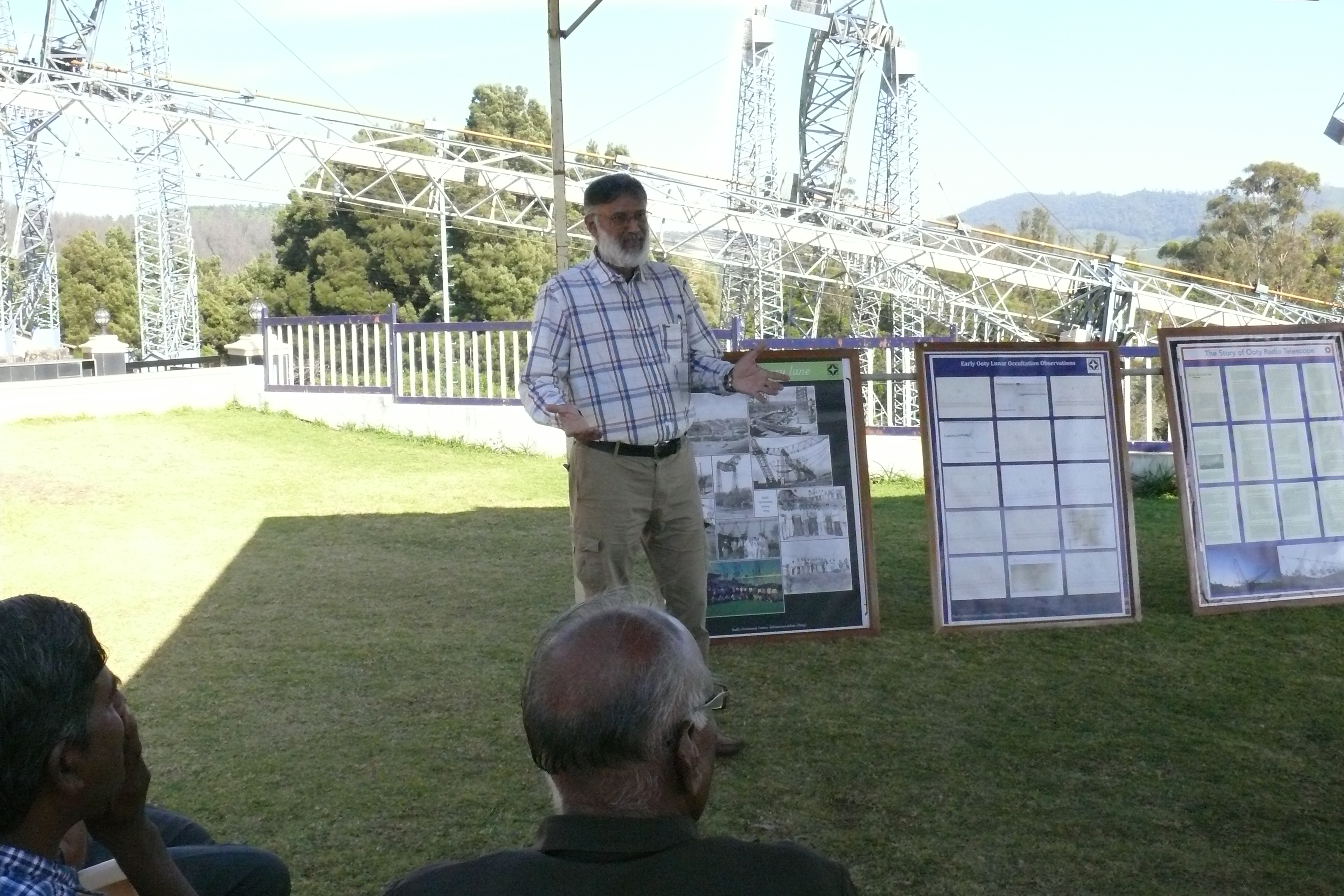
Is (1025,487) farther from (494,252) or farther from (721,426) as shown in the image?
(494,252)

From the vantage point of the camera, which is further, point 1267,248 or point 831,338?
point 1267,248

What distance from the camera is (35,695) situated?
4.82 ft

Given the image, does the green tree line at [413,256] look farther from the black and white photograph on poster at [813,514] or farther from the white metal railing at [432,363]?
the black and white photograph on poster at [813,514]

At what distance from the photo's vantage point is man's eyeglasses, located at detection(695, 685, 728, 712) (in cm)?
141

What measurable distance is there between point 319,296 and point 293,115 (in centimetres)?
1504

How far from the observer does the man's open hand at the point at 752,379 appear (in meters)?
3.98

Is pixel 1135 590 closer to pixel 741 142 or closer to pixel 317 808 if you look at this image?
Answer: pixel 317 808

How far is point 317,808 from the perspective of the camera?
3664 millimetres

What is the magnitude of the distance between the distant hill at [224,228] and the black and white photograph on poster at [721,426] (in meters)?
68.5

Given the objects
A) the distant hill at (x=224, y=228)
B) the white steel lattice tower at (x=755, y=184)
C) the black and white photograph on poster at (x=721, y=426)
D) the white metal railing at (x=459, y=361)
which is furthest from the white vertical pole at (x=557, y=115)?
the distant hill at (x=224, y=228)

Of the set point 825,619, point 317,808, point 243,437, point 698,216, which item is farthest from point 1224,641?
point 698,216

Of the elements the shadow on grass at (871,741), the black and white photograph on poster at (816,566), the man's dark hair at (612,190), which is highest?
the man's dark hair at (612,190)

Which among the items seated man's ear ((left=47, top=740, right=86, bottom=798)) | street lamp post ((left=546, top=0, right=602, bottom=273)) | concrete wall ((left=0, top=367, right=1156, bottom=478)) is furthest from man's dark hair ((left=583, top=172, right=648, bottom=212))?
concrete wall ((left=0, top=367, right=1156, bottom=478))

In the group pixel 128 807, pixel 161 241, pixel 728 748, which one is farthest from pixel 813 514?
pixel 161 241
